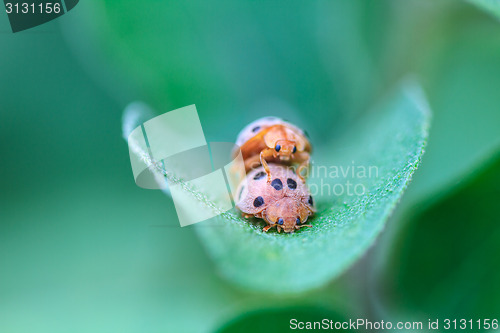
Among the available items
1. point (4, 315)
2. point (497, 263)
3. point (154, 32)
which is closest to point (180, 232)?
point (4, 315)

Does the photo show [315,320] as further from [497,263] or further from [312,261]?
[497,263]

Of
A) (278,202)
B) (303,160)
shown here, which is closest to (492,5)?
(303,160)

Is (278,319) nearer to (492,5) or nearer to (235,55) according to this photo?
(492,5)

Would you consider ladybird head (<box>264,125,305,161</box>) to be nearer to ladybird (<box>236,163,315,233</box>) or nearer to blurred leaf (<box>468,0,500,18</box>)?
ladybird (<box>236,163,315,233</box>)

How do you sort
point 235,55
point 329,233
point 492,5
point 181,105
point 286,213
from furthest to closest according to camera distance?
1. point 235,55
2. point 181,105
3. point 492,5
4. point 286,213
5. point 329,233

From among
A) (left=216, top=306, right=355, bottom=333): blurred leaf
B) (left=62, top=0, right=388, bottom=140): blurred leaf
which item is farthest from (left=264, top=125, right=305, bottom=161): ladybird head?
(left=62, top=0, right=388, bottom=140): blurred leaf

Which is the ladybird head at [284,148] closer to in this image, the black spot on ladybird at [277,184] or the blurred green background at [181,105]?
the black spot on ladybird at [277,184]
